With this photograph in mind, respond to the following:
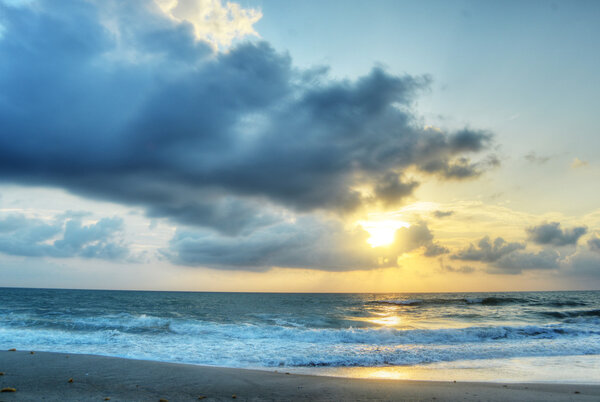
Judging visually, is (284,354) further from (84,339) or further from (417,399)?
(84,339)

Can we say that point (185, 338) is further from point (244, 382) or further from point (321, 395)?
point (321, 395)

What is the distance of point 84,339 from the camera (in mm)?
18719

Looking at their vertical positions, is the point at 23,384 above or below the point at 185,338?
above

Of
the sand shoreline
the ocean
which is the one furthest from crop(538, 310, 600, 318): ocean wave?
the sand shoreline

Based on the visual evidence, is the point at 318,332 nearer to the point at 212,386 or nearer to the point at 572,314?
the point at 212,386

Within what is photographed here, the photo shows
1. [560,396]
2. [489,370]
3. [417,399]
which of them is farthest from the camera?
[489,370]

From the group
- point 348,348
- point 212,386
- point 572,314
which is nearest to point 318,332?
point 348,348

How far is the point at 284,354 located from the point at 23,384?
1012cm

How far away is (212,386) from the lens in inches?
384

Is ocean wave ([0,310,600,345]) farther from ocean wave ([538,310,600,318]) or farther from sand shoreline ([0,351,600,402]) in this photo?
ocean wave ([538,310,600,318])

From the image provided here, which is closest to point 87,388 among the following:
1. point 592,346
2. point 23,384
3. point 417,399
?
point 23,384

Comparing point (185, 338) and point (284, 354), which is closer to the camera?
point (284, 354)

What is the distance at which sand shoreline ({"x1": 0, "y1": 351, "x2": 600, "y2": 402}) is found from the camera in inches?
345

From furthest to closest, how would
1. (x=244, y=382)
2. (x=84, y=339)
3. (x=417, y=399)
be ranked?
(x=84, y=339), (x=244, y=382), (x=417, y=399)
